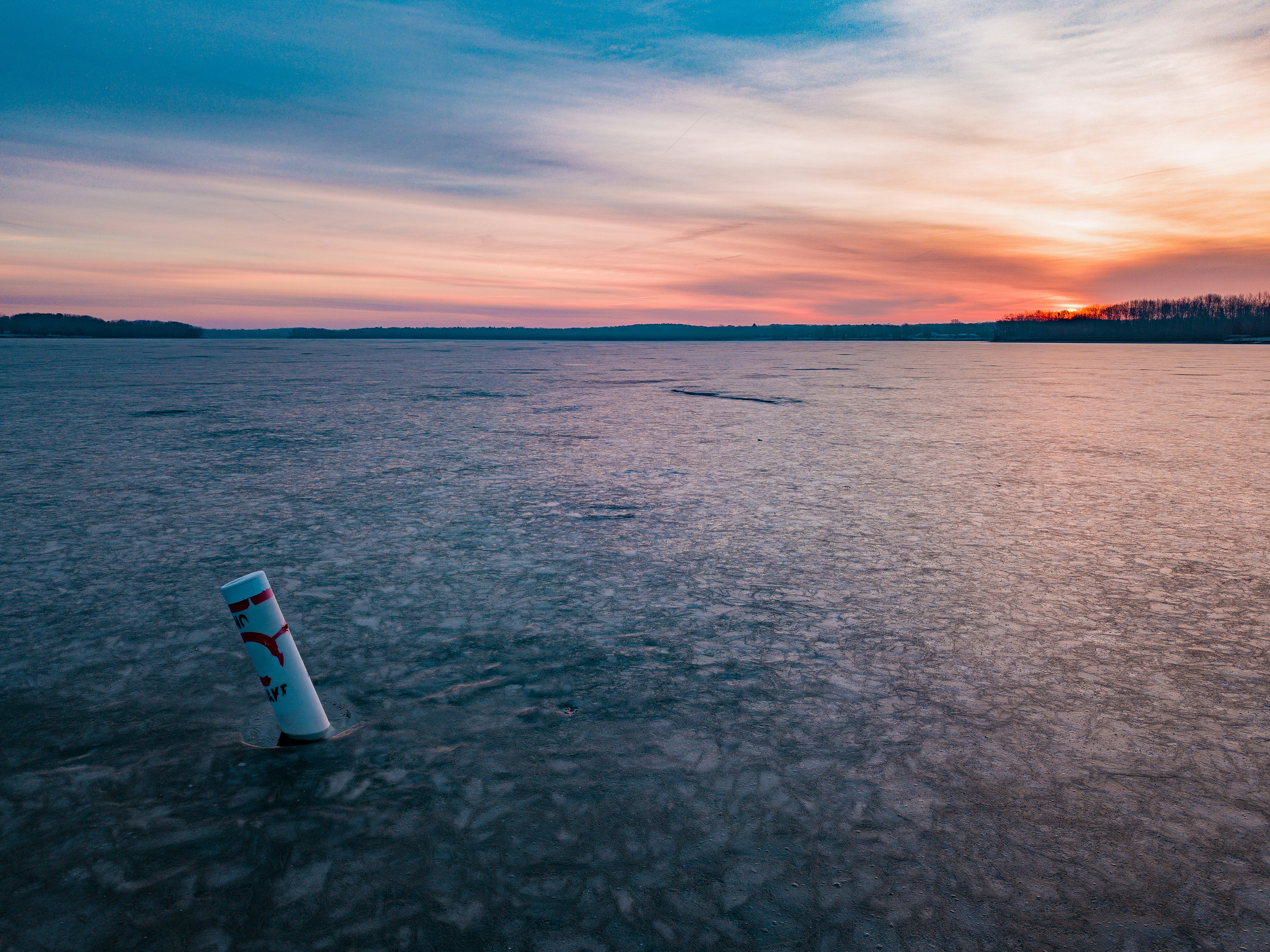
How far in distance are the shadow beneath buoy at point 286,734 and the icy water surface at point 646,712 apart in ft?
0.17

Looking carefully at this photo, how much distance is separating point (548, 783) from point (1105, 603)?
3.03 meters

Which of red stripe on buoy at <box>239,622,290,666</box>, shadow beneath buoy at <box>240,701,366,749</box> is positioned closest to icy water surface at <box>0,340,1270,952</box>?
shadow beneath buoy at <box>240,701,366,749</box>

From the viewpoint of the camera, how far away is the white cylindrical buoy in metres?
2.24

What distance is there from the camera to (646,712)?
2615 millimetres

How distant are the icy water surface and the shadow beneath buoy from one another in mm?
52

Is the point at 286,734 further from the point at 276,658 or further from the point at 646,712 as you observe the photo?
the point at 646,712

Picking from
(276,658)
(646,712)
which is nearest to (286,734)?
(276,658)

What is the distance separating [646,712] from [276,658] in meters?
1.28

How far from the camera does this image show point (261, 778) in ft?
7.40

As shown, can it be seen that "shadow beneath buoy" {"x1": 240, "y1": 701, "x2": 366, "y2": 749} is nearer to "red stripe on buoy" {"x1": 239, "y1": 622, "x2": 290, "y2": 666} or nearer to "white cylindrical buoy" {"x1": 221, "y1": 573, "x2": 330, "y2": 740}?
"white cylindrical buoy" {"x1": 221, "y1": 573, "x2": 330, "y2": 740}

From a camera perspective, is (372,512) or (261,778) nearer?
(261,778)

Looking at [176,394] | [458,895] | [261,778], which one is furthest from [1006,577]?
[176,394]

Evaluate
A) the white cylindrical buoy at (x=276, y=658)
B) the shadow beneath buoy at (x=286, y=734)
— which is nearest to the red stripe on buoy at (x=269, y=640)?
the white cylindrical buoy at (x=276, y=658)

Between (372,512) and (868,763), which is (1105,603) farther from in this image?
(372,512)
